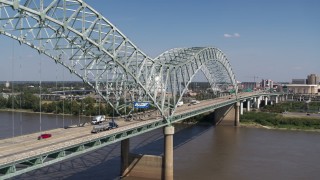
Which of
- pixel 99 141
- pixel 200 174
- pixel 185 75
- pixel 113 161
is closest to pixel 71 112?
pixel 185 75

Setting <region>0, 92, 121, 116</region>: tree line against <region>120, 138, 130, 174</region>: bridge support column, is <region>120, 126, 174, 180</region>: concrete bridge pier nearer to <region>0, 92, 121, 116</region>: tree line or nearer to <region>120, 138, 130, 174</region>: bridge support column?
<region>120, 138, 130, 174</region>: bridge support column

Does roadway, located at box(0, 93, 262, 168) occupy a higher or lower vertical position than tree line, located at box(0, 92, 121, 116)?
higher

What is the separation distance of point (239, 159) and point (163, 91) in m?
12.9

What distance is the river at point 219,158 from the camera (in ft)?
133

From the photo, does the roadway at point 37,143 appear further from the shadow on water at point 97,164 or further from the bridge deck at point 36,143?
the shadow on water at point 97,164

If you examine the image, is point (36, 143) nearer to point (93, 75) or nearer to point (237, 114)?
point (93, 75)

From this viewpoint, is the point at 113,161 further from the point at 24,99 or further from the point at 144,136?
the point at 24,99

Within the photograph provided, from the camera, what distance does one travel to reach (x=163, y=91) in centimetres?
4656

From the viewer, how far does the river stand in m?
40.7

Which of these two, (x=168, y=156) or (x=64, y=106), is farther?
(x=64, y=106)

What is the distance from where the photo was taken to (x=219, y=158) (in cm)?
4956

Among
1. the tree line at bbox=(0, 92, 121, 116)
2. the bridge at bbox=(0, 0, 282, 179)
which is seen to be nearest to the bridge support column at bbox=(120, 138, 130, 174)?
the bridge at bbox=(0, 0, 282, 179)

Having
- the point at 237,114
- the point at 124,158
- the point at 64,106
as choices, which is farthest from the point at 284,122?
the point at 64,106

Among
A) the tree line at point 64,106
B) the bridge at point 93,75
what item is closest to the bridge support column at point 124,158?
the bridge at point 93,75
